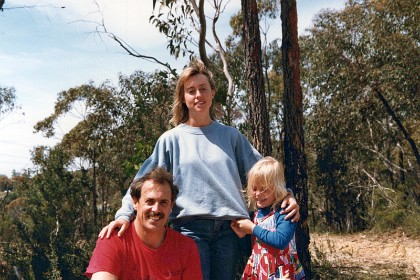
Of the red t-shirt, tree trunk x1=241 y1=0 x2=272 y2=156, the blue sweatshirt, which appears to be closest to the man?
the red t-shirt

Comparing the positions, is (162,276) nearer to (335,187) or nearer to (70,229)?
(70,229)

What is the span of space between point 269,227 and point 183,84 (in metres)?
0.81

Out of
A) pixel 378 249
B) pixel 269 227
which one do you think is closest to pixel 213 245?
pixel 269 227

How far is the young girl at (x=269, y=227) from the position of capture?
2.50m

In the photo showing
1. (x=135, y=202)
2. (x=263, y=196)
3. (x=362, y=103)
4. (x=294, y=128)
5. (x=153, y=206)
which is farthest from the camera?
(x=362, y=103)

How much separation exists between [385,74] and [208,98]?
12.5 meters

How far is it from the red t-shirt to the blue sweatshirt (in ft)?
0.56

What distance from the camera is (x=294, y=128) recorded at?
498cm

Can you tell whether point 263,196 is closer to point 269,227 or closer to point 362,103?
point 269,227

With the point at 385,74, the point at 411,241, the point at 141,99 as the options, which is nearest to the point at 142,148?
the point at 141,99

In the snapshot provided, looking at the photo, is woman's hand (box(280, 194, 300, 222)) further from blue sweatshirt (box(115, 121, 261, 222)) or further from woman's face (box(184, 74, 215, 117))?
woman's face (box(184, 74, 215, 117))

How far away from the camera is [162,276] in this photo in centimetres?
223

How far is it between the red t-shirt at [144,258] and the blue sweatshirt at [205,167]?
0.17m

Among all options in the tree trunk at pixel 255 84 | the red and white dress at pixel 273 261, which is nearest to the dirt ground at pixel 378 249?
the tree trunk at pixel 255 84
